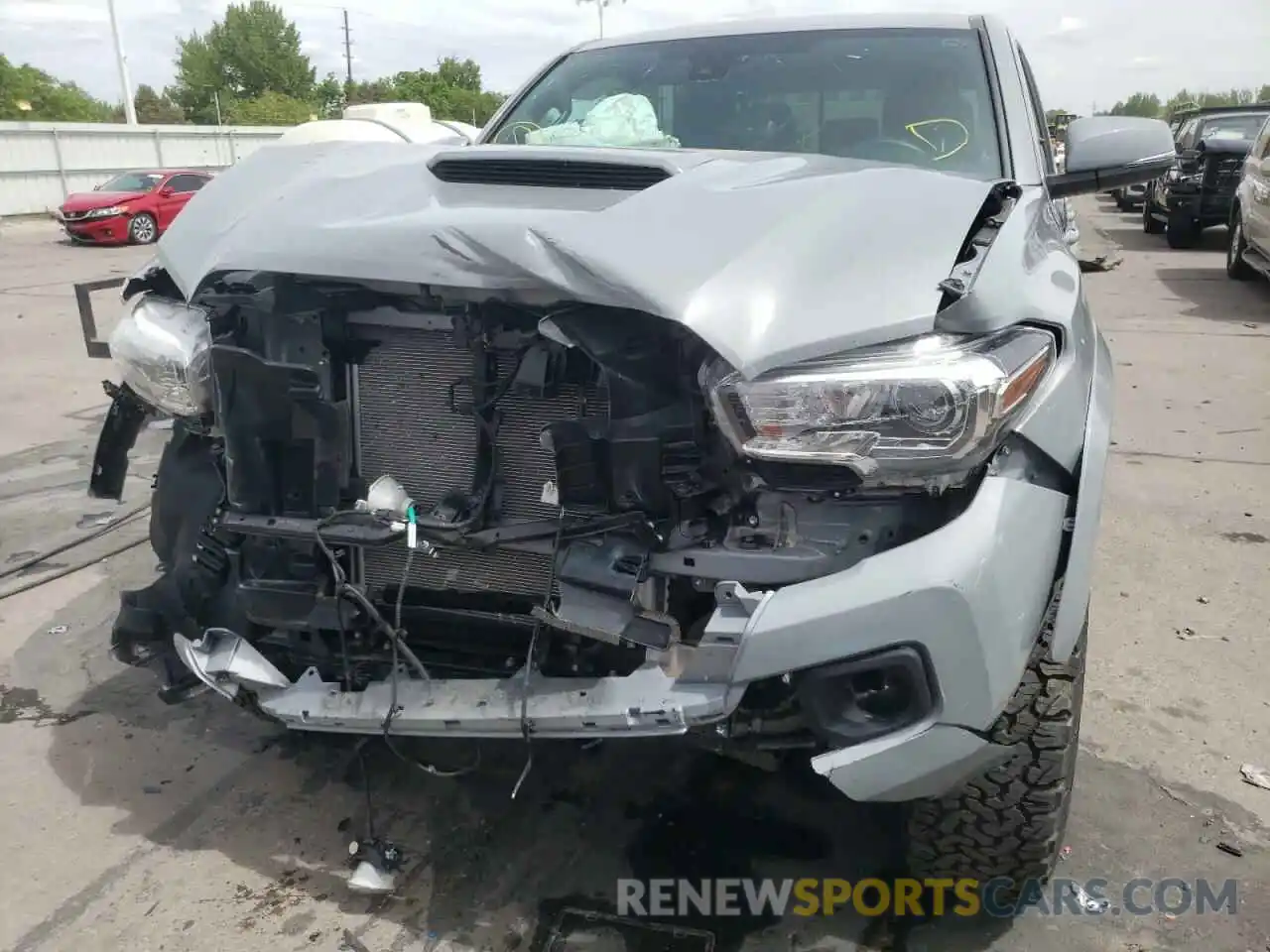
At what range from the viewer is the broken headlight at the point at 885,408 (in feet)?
5.58

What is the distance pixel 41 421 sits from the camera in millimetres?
6164

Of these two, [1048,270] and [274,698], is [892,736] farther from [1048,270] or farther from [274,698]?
[274,698]

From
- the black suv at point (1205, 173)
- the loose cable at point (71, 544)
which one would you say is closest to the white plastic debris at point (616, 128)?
the loose cable at point (71, 544)

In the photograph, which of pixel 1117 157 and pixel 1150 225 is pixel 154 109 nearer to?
pixel 1150 225

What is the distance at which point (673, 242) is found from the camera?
1819 millimetres

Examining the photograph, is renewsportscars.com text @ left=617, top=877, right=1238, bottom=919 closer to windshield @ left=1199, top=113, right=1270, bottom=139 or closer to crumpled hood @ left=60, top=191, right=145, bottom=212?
windshield @ left=1199, top=113, right=1270, bottom=139

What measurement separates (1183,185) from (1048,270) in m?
13.1

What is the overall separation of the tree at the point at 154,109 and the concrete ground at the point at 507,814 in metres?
64.8

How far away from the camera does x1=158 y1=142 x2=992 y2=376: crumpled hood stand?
171cm

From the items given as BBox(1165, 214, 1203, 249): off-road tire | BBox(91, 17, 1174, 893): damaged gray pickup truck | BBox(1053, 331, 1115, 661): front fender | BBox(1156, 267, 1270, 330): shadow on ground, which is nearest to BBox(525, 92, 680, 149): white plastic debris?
BBox(91, 17, 1174, 893): damaged gray pickup truck

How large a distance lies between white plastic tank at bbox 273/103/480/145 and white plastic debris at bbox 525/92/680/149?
4.08 ft

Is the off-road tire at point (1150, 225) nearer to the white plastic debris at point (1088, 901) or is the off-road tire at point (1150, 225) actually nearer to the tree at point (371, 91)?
the white plastic debris at point (1088, 901)

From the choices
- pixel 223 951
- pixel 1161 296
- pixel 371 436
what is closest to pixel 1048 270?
pixel 371 436

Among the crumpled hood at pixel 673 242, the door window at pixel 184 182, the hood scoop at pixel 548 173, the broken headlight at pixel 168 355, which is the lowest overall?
the door window at pixel 184 182
